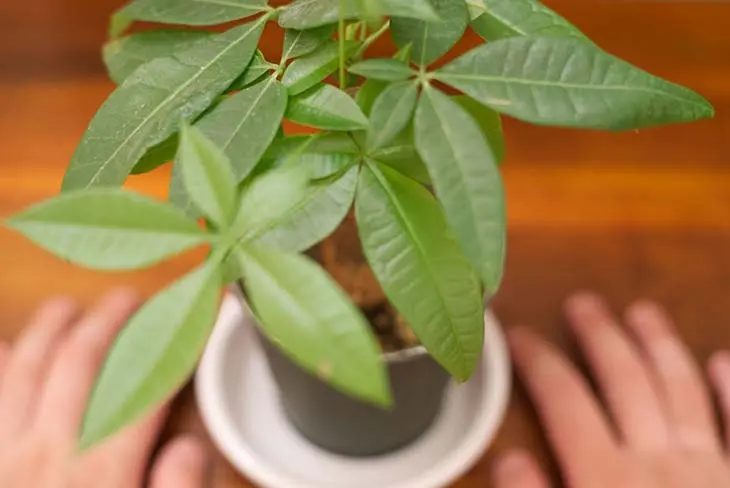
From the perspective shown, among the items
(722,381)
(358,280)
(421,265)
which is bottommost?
(722,381)

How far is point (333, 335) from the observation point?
251 mm

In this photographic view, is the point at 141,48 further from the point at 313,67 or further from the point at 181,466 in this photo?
the point at 181,466

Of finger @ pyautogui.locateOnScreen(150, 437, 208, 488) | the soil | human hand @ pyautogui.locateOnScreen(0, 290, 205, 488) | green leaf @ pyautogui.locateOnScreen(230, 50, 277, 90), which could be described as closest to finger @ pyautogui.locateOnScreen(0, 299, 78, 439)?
human hand @ pyautogui.locateOnScreen(0, 290, 205, 488)

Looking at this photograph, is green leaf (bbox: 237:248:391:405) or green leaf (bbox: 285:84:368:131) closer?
green leaf (bbox: 237:248:391:405)

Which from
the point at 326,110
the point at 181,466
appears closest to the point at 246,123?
the point at 326,110

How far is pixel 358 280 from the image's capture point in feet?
1.76

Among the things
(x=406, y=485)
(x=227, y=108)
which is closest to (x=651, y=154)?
(x=406, y=485)

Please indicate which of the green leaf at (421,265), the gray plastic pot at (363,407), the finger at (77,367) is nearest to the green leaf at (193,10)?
the green leaf at (421,265)

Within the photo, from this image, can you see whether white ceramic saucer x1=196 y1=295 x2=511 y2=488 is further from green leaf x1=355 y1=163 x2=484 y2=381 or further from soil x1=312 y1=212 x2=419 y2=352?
green leaf x1=355 y1=163 x2=484 y2=381

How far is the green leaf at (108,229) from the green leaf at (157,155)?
0.11 meters

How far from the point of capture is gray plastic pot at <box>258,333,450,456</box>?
1.73ft

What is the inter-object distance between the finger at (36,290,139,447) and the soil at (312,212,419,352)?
0.22 metres

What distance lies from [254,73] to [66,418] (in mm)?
362

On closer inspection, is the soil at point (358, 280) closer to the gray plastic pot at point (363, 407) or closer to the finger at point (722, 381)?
the gray plastic pot at point (363, 407)
